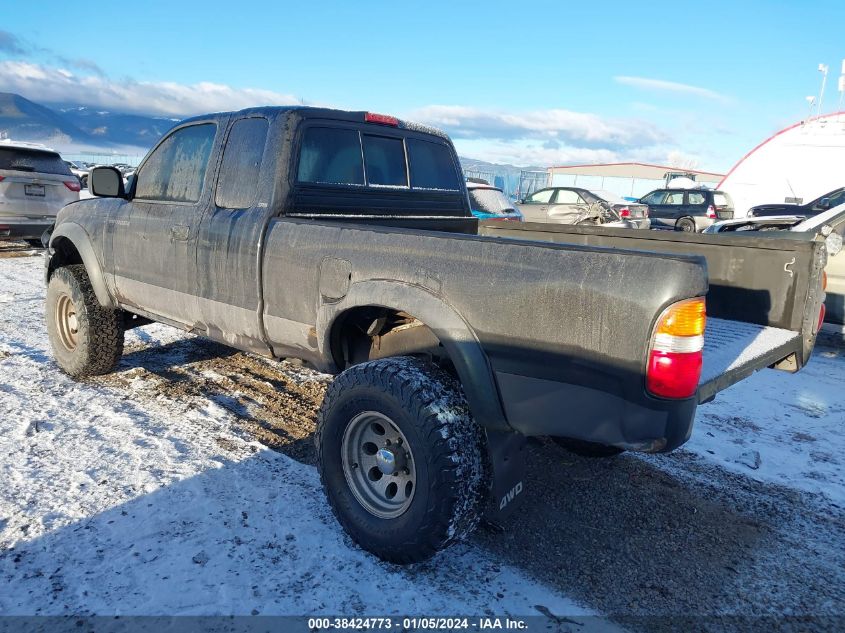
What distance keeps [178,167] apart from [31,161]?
8.52m

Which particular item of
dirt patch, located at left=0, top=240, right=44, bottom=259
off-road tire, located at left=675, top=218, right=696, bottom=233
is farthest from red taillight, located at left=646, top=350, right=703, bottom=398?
off-road tire, located at left=675, top=218, right=696, bottom=233

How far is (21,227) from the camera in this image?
1029cm

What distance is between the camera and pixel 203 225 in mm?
3625

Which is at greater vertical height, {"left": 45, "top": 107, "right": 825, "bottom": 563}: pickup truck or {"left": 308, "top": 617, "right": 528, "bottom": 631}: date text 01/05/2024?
{"left": 45, "top": 107, "right": 825, "bottom": 563}: pickup truck

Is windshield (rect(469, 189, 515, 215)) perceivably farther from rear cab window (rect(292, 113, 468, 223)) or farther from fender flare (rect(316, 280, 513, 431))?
fender flare (rect(316, 280, 513, 431))

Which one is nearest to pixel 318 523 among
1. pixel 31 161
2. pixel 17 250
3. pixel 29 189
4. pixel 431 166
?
pixel 431 166

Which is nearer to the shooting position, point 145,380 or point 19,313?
point 145,380

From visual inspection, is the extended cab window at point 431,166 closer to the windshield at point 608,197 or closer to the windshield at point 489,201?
the windshield at point 489,201

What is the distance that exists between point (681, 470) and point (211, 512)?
2755 mm

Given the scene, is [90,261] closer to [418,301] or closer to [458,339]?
[418,301]

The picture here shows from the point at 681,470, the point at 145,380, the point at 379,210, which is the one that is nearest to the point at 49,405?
the point at 145,380

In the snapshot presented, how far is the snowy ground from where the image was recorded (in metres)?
2.44

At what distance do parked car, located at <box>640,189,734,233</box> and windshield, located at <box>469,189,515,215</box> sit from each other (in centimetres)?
Answer: 1004

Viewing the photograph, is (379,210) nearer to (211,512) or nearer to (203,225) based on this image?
(203,225)
